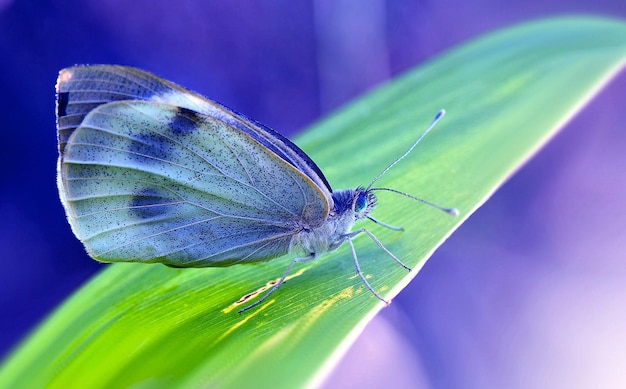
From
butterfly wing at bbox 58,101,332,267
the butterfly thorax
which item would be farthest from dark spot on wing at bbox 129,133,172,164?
the butterfly thorax

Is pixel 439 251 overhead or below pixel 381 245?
overhead

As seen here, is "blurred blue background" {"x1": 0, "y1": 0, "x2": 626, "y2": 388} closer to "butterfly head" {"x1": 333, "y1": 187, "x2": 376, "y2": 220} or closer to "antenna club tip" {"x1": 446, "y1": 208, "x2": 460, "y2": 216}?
"butterfly head" {"x1": 333, "y1": 187, "x2": 376, "y2": 220}

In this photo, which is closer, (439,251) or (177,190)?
(177,190)

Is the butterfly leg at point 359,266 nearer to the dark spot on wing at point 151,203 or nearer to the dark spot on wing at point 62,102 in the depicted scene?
the dark spot on wing at point 151,203

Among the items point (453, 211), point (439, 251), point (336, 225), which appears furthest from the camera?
point (439, 251)

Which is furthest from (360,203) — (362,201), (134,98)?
(134,98)

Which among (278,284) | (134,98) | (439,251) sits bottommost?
(278,284)

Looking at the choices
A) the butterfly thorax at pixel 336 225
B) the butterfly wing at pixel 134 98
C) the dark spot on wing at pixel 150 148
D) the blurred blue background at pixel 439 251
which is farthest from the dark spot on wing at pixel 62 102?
the blurred blue background at pixel 439 251

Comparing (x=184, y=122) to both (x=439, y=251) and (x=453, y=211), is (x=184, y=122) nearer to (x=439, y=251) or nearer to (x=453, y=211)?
(x=453, y=211)
